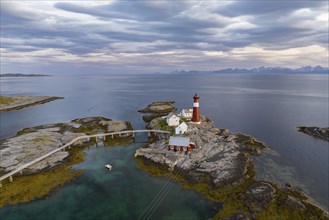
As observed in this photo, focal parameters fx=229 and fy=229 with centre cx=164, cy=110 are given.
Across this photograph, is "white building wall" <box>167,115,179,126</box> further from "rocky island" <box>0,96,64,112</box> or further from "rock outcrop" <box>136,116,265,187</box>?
"rocky island" <box>0,96,64,112</box>

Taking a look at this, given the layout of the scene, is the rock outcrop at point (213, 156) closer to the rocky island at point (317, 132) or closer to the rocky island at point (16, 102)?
the rocky island at point (317, 132)

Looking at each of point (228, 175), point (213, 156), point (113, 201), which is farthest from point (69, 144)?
point (228, 175)

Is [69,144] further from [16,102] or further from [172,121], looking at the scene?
[16,102]

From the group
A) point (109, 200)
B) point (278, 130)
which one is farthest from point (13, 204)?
point (278, 130)

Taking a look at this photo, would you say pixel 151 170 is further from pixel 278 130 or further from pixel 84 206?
pixel 278 130

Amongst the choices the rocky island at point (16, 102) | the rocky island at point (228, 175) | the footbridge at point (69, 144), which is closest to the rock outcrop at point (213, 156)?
→ the rocky island at point (228, 175)

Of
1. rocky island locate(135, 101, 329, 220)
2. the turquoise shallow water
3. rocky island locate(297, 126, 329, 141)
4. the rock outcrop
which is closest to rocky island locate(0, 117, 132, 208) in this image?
the turquoise shallow water
